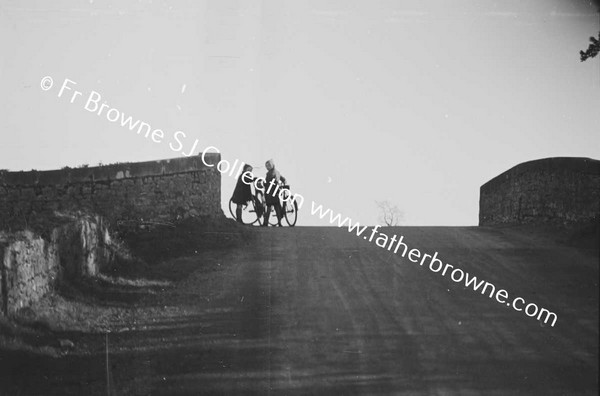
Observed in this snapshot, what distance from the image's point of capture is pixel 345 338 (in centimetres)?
825

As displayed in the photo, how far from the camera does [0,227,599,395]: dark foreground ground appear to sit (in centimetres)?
709

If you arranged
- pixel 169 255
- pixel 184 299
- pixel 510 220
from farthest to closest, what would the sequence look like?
pixel 510 220 → pixel 169 255 → pixel 184 299

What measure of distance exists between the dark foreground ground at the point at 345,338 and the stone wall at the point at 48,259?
656 millimetres

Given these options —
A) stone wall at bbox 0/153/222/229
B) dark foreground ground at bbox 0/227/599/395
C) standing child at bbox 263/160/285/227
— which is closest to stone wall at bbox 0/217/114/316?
dark foreground ground at bbox 0/227/599/395

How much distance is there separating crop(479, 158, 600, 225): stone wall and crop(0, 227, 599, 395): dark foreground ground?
A: 1739 mm

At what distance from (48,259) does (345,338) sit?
421cm

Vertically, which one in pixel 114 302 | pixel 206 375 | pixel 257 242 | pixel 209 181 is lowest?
pixel 206 375

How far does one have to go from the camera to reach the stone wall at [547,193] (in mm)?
12117

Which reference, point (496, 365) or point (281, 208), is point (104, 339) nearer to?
point (496, 365)

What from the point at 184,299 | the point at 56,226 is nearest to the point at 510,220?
the point at 184,299

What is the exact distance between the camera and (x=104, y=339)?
28.9 feet

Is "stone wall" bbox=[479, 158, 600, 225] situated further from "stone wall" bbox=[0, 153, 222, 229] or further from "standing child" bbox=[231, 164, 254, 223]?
"stone wall" bbox=[0, 153, 222, 229]

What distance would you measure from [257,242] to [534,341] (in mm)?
7653

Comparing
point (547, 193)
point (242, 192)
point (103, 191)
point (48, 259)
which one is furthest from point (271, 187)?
point (48, 259)
